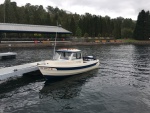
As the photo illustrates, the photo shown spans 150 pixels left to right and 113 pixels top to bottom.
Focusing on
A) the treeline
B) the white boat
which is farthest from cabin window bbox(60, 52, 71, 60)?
the treeline

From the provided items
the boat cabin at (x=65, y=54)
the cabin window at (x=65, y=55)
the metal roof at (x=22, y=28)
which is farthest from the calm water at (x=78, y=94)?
the metal roof at (x=22, y=28)

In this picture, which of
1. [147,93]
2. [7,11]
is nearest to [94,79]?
[147,93]

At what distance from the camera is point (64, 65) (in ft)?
83.7

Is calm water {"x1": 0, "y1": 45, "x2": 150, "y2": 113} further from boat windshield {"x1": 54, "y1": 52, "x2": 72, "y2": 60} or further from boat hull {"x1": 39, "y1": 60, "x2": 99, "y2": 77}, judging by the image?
boat windshield {"x1": 54, "y1": 52, "x2": 72, "y2": 60}

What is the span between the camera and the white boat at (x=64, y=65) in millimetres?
24125

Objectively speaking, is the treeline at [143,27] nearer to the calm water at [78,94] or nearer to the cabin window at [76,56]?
the calm water at [78,94]

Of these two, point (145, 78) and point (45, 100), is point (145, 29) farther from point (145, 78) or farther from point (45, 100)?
point (45, 100)

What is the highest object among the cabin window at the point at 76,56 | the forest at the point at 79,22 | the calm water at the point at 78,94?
the forest at the point at 79,22

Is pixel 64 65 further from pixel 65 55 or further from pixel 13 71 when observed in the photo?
pixel 13 71

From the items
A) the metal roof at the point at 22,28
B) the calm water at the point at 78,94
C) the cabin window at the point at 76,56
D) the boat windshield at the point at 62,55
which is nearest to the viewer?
the calm water at the point at 78,94

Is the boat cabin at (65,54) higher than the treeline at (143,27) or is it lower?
lower

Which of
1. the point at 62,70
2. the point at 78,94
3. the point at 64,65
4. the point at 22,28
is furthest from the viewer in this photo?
the point at 22,28

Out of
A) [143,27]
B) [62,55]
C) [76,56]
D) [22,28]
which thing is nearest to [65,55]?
[62,55]

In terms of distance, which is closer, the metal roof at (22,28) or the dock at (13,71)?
the dock at (13,71)
